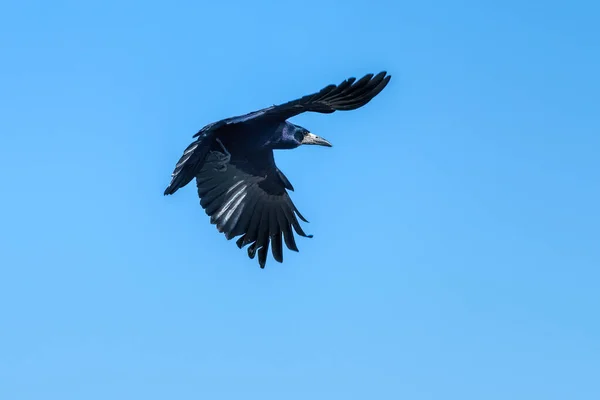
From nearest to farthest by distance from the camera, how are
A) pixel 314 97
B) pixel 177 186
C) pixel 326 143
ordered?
pixel 314 97 < pixel 177 186 < pixel 326 143

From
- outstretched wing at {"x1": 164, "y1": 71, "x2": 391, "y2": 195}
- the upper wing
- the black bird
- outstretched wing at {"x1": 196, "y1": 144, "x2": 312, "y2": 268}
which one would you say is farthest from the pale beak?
the upper wing

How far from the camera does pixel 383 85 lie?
771 inches

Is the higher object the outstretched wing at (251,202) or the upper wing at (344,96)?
the outstretched wing at (251,202)

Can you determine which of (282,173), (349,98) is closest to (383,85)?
(349,98)

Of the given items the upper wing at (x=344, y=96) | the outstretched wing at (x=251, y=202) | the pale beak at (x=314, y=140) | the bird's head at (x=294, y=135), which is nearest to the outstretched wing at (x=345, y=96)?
the upper wing at (x=344, y=96)

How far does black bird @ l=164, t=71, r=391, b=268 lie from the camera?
21.2m

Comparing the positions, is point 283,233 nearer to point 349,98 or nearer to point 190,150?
point 190,150

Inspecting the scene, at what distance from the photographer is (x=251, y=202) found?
24.1m

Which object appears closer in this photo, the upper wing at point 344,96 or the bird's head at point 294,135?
the upper wing at point 344,96

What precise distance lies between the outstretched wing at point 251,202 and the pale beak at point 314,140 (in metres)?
0.83

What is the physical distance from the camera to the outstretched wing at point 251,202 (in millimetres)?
23672

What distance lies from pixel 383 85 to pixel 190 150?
3850 mm

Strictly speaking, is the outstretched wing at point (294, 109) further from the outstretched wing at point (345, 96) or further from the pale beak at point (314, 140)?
the pale beak at point (314, 140)

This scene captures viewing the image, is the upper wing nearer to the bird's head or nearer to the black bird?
the black bird
